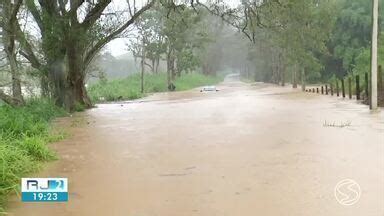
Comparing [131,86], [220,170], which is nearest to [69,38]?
[220,170]

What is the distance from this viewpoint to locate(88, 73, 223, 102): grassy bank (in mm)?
43875

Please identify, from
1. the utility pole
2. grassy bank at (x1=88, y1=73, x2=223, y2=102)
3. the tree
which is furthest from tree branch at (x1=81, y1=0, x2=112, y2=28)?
grassy bank at (x1=88, y1=73, x2=223, y2=102)

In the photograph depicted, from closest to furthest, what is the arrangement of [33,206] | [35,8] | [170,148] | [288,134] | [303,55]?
1. [33,206]
2. [170,148]
3. [288,134]
4. [35,8]
5. [303,55]

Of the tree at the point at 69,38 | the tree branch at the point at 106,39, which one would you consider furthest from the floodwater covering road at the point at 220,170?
the tree branch at the point at 106,39

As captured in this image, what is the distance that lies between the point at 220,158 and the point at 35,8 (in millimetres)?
15704

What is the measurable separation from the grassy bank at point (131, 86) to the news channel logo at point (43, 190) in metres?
33.4

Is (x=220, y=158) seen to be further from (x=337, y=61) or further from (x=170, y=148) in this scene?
(x=337, y=61)

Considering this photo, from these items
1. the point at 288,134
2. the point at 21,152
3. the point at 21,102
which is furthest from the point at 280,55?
the point at 21,152

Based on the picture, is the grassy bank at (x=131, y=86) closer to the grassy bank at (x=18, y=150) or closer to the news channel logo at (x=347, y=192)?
the grassy bank at (x=18, y=150)

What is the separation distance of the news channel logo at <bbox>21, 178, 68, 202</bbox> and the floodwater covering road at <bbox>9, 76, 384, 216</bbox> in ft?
0.33

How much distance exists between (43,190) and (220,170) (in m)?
3.21

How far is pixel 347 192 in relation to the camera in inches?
285

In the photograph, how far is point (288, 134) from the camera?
1347 cm

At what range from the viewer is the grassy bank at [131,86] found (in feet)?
144
